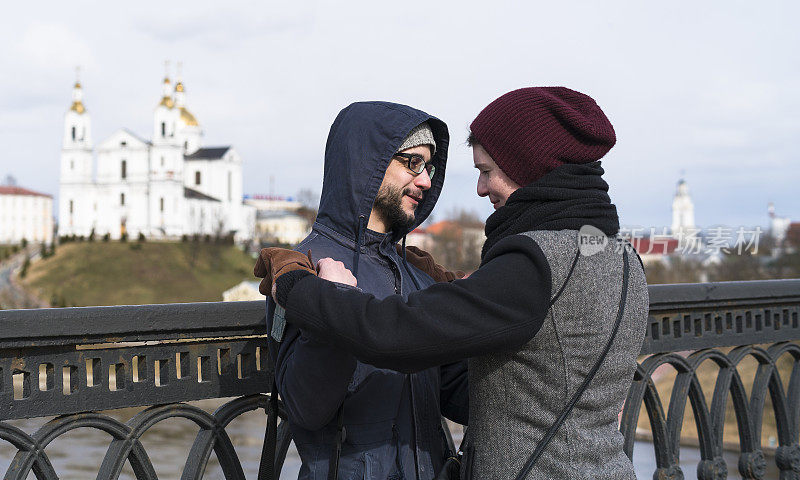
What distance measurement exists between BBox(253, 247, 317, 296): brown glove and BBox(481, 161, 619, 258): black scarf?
1.47ft

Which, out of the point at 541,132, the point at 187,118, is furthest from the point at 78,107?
the point at 541,132

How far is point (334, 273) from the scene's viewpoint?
1983 mm

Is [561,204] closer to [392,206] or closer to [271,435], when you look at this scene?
[392,206]

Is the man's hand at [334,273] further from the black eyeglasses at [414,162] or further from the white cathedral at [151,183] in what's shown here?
the white cathedral at [151,183]

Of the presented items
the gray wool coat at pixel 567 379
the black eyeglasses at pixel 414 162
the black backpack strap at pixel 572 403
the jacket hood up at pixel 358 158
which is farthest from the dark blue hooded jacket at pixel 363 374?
the black backpack strap at pixel 572 403

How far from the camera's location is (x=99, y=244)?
7769 cm

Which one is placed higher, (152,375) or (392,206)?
(392,206)

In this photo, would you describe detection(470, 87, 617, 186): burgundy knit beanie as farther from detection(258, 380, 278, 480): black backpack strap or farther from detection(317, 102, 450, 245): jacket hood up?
detection(258, 380, 278, 480): black backpack strap

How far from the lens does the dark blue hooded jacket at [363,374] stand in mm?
2039

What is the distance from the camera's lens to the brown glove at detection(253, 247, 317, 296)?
2.00 m

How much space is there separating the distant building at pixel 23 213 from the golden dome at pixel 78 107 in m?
16.6

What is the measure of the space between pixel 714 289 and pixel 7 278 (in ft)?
250

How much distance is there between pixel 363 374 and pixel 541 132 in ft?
2.74

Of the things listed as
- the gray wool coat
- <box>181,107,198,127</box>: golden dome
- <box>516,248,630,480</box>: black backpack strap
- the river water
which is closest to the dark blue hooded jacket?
the gray wool coat
